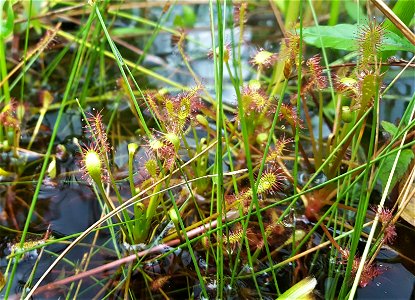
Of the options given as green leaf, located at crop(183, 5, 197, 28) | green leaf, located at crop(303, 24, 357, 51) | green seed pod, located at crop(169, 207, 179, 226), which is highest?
green leaf, located at crop(303, 24, 357, 51)

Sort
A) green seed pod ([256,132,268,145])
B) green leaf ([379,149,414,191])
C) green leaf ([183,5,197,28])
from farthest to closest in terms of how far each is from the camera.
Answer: green leaf ([183,5,197,28]) < green seed pod ([256,132,268,145]) < green leaf ([379,149,414,191])

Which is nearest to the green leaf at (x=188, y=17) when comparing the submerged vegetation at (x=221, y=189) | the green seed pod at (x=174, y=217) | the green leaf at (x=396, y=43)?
the submerged vegetation at (x=221, y=189)

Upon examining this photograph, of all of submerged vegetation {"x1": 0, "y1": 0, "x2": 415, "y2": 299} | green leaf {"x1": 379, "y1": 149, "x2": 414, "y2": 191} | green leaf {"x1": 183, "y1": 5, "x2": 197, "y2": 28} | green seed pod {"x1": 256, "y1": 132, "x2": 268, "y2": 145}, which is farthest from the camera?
green leaf {"x1": 183, "y1": 5, "x2": 197, "y2": 28}

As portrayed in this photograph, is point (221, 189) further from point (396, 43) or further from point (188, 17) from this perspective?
point (188, 17)

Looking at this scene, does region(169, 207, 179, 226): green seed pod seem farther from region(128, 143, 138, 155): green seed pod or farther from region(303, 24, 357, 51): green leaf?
region(303, 24, 357, 51): green leaf

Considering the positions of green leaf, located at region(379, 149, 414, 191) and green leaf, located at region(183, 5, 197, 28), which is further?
green leaf, located at region(183, 5, 197, 28)

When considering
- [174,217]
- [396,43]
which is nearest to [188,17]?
[396,43]

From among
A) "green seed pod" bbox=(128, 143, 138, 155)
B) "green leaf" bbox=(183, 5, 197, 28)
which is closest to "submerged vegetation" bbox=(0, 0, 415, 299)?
A: "green seed pod" bbox=(128, 143, 138, 155)

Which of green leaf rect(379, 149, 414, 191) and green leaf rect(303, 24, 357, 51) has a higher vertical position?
green leaf rect(303, 24, 357, 51)

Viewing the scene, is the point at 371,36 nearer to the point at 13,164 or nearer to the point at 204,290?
the point at 204,290
